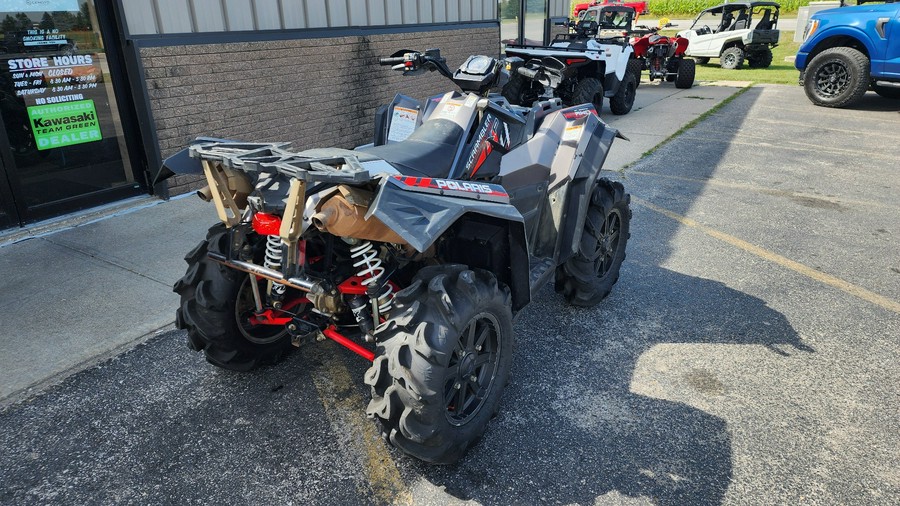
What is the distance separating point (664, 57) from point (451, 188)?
14.8 meters

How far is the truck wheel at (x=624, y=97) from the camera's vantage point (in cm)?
1216

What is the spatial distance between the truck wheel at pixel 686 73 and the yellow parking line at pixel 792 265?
1059 centimetres

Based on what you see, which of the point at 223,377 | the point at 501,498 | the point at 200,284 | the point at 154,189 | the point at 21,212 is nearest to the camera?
the point at 501,498

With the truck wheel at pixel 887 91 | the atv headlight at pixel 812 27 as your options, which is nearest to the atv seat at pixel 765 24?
the truck wheel at pixel 887 91

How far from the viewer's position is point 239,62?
6.98 metres

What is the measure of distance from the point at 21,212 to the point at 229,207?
14.0ft

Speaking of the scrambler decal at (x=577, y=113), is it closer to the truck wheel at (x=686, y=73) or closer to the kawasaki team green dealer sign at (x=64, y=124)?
the kawasaki team green dealer sign at (x=64, y=124)

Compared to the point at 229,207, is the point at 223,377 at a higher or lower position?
lower

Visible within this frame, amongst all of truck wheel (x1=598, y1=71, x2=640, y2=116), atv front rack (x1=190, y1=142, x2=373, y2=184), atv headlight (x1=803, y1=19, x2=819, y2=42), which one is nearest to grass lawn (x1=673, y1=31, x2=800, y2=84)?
atv headlight (x1=803, y1=19, x2=819, y2=42)

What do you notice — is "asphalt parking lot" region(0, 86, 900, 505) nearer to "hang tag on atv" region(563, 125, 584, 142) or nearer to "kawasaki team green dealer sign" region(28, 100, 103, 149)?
"hang tag on atv" region(563, 125, 584, 142)

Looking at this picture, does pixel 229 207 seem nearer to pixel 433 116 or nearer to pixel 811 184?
pixel 433 116

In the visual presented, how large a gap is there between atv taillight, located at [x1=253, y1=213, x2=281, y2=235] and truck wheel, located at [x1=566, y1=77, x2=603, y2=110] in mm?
8855

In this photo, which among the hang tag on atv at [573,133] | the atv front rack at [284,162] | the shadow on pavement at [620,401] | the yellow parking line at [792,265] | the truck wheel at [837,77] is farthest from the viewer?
the truck wheel at [837,77]

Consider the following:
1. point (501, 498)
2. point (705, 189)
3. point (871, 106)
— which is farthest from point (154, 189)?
point (871, 106)
